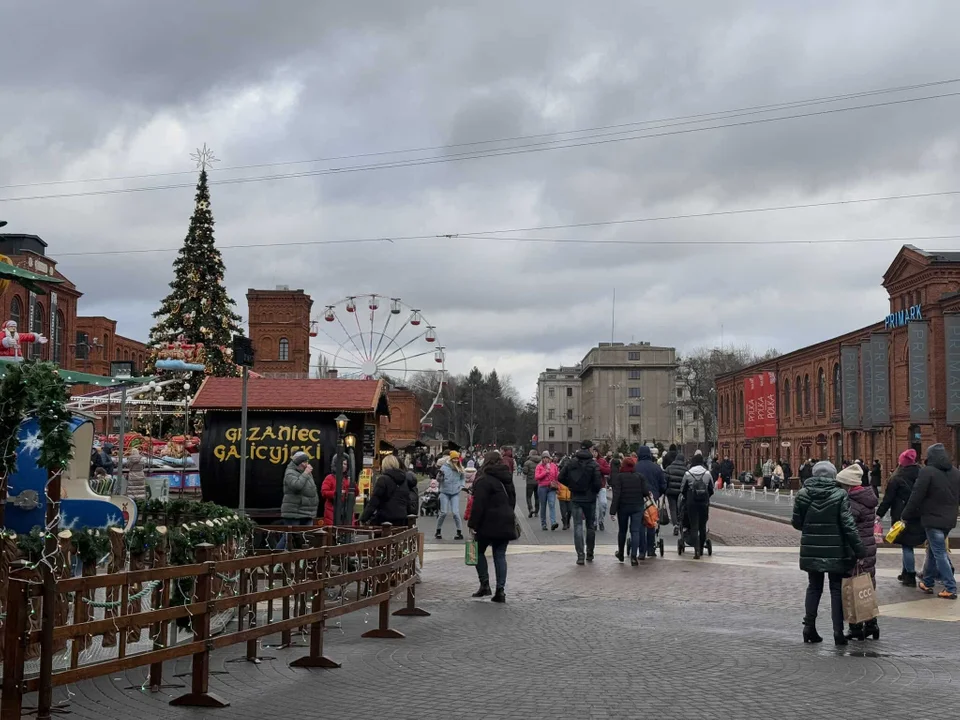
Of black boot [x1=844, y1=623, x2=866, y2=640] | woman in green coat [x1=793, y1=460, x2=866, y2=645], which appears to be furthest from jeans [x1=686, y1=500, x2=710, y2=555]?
woman in green coat [x1=793, y1=460, x2=866, y2=645]

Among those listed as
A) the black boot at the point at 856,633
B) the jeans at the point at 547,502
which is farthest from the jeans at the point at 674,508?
the black boot at the point at 856,633

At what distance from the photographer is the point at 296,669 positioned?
30.2 feet

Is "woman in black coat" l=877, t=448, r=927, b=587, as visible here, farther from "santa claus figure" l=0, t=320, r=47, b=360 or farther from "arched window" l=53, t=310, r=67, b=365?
"arched window" l=53, t=310, r=67, b=365

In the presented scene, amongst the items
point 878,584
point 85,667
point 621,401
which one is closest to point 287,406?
point 878,584

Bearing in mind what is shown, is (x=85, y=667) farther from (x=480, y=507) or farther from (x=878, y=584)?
(x=878, y=584)

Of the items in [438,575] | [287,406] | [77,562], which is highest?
[287,406]

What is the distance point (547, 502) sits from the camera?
2631 cm

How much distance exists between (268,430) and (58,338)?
168ft

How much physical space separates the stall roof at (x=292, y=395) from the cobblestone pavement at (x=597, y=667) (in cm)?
808

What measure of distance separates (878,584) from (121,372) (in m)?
14.8

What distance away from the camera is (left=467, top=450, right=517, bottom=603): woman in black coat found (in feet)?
45.1

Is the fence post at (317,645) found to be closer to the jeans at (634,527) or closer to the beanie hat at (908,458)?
the jeans at (634,527)

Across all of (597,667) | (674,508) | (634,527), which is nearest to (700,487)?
(634,527)

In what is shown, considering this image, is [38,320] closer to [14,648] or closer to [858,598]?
[858,598]
